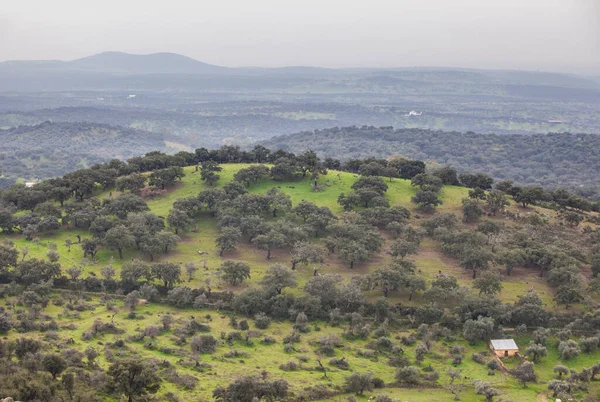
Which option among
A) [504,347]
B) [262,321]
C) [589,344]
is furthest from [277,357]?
[589,344]

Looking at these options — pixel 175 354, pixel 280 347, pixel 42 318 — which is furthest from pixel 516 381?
pixel 42 318

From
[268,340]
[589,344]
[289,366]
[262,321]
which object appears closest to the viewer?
[289,366]

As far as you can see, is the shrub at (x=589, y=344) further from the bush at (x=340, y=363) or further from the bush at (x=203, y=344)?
the bush at (x=203, y=344)

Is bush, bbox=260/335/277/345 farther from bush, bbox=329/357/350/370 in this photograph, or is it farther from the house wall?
the house wall

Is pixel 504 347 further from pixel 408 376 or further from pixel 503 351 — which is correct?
pixel 408 376

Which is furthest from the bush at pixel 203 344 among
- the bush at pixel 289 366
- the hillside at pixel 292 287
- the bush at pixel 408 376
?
the bush at pixel 408 376

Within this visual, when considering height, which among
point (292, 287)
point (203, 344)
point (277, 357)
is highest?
point (292, 287)

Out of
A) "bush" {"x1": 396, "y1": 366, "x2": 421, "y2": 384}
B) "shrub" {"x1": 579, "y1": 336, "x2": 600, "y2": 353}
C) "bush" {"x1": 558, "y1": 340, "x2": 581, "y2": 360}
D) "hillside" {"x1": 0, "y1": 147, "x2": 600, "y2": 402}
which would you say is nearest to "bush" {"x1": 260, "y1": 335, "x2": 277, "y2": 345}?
"hillside" {"x1": 0, "y1": 147, "x2": 600, "y2": 402}

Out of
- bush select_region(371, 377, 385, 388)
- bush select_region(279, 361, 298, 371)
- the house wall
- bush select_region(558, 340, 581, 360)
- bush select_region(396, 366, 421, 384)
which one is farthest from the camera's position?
the house wall

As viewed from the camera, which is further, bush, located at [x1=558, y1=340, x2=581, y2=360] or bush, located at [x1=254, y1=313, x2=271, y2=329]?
bush, located at [x1=254, y1=313, x2=271, y2=329]
